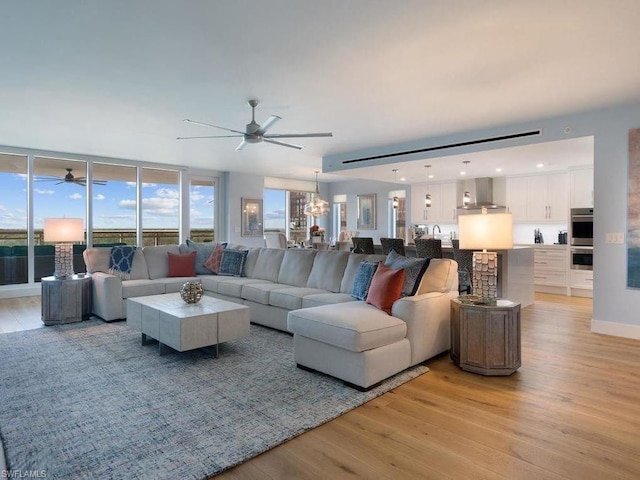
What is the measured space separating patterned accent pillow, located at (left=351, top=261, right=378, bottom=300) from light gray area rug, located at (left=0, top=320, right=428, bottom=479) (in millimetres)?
837

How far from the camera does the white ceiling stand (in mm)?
2615

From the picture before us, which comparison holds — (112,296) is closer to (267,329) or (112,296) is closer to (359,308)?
(267,329)

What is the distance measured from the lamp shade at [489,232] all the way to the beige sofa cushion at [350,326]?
96 cm

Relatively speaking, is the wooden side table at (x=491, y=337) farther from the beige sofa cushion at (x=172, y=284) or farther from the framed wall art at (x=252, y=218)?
the framed wall art at (x=252, y=218)

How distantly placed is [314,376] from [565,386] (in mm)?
1922

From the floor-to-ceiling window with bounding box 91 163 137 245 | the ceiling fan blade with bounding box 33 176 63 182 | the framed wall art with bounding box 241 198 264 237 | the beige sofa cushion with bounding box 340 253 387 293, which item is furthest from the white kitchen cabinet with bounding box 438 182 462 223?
the ceiling fan blade with bounding box 33 176 63 182

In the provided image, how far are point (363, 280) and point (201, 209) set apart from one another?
6.52 meters

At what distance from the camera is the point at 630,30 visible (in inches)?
111

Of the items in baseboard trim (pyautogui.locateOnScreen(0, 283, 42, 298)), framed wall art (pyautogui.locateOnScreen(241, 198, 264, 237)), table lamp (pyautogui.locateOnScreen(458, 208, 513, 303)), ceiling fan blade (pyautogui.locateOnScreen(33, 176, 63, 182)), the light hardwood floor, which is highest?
ceiling fan blade (pyautogui.locateOnScreen(33, 176, 63, 182))

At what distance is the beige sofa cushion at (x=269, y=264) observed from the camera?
5.47 meters

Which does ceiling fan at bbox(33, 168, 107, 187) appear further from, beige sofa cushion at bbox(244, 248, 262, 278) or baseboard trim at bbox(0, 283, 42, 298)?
beige sofa cushion at bbox(244, 248, 262, 278)

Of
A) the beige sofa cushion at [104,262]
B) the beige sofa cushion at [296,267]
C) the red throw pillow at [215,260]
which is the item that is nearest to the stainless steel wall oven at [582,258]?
the beige sofa cushion at [296,267]

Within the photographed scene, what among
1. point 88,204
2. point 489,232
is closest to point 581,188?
point 489,232

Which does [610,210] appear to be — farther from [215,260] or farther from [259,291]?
[215,260]
